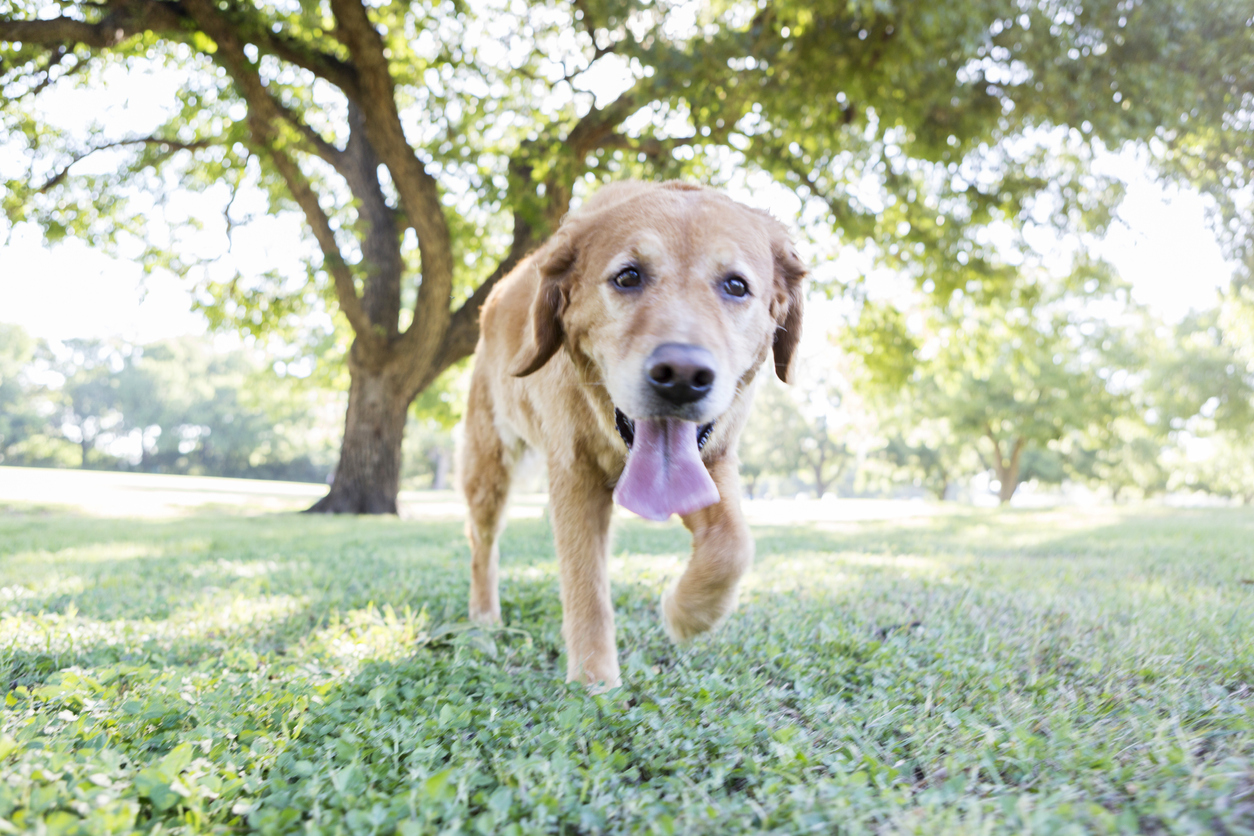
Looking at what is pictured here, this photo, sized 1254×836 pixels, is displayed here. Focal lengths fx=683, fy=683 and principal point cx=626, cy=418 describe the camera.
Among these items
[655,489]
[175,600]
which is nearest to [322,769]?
[655,489]

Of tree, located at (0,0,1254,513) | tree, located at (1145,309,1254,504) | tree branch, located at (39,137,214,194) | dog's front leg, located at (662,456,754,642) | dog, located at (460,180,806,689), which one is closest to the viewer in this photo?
dog, located at (460,180,806,689)

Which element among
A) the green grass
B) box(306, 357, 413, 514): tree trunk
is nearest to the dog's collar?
the green grass

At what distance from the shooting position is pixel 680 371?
2164 mm

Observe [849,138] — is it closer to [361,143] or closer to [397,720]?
[361,143]

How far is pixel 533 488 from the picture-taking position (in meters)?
4.76

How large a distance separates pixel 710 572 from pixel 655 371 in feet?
2.73

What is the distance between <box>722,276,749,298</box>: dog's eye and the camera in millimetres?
2559

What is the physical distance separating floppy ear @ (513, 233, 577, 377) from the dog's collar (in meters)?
0.50

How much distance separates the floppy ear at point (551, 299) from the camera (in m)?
2.86

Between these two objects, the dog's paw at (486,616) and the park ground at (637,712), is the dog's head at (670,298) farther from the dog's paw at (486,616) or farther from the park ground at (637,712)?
→ the dog's paw at (486,616)

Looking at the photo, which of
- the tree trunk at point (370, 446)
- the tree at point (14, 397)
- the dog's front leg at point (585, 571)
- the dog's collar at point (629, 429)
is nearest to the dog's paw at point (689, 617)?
the dog's front leg at point (585, 571)

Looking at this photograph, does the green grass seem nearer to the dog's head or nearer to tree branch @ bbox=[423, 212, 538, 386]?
the dog's head

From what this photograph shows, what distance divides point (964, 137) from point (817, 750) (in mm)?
9201

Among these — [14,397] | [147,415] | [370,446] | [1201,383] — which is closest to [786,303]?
[370,446]
